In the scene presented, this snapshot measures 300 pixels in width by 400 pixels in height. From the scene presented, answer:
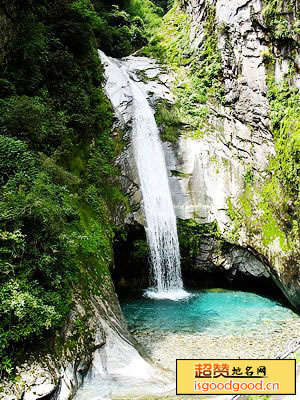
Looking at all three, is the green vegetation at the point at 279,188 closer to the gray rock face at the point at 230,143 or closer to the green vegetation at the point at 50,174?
the gray rock face at the point at 230,143

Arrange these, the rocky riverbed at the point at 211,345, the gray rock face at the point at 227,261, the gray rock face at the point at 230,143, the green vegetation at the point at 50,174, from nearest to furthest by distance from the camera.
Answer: the green vegetation at the point at 50,174 < the rocky riverbed at the point at 211,345 < the gray rock face at the point at 230,143 < the gray rock face at the point at 227,261

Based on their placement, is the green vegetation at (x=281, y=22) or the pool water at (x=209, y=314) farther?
the green vegetation at (x=281, y=22)

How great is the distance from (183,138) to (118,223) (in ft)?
14.1

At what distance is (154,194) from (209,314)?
4536 mm

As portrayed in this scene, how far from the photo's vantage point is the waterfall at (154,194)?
11680 mm

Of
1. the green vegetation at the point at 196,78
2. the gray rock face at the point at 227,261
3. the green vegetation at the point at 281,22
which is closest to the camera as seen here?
the green vegetation at the point at 281,22

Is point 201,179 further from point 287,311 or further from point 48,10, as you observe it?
point 48,10

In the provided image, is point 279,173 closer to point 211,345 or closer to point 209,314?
point 209,314

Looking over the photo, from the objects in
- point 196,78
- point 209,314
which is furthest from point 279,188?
point 196,78

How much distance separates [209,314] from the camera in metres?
Result: 9.41

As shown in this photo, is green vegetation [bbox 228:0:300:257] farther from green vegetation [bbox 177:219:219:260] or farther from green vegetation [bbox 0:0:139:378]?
green vegetation [bbox 0:0:139:378]

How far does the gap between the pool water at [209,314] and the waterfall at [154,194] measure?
0.90m

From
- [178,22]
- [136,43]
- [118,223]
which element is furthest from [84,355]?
[136,43]

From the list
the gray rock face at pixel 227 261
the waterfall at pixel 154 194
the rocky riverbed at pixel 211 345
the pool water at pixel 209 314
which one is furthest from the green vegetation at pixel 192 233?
the rocky riverbed at pixel 211 345
